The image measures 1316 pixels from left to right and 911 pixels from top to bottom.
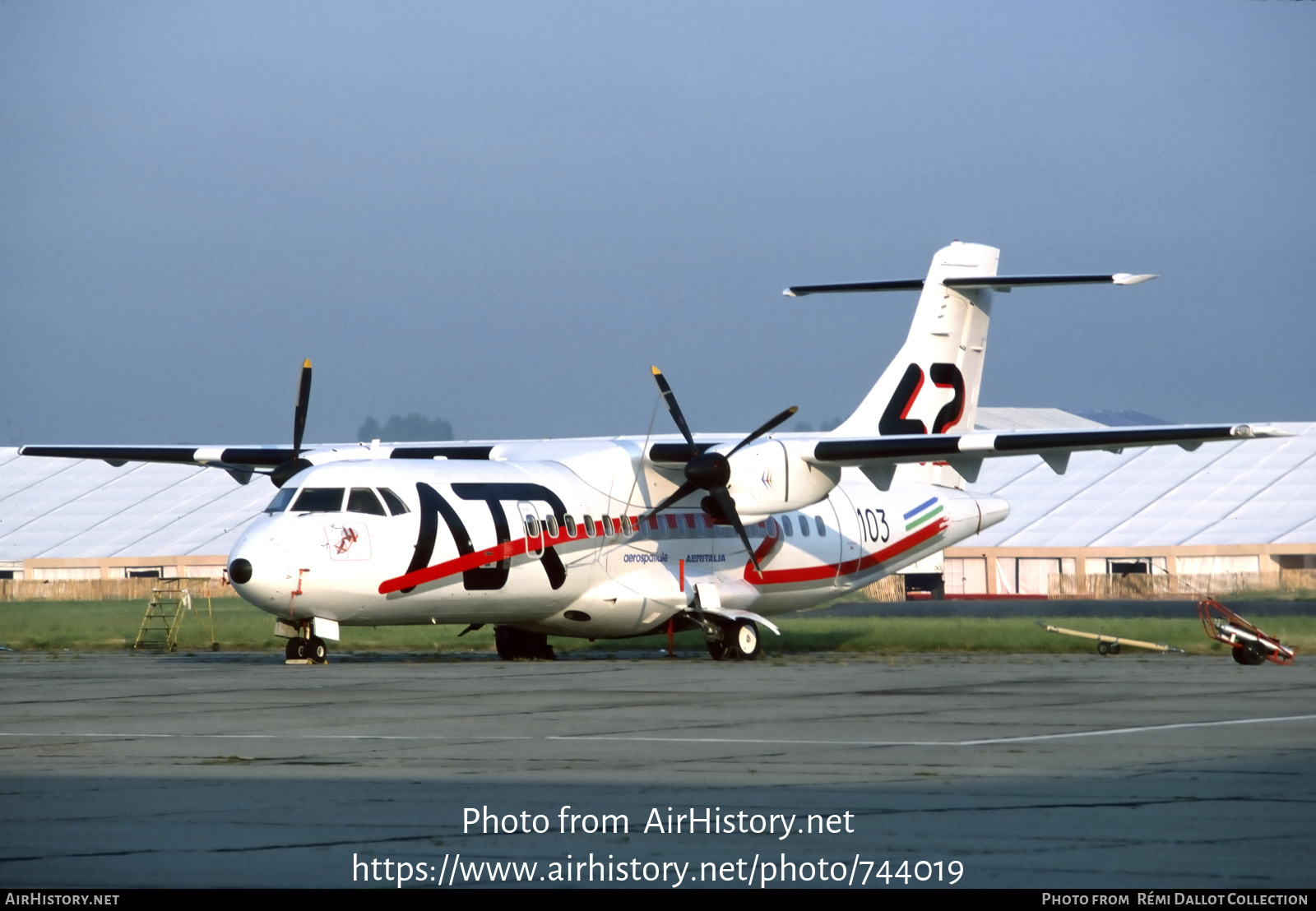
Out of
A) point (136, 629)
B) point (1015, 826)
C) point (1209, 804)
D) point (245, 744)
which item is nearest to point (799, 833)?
point (1015, 826)

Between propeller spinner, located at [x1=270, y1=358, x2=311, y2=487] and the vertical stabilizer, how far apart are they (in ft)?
29.3

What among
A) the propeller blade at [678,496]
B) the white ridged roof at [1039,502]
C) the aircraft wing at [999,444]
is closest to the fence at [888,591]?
the white ridged roof at [1039,502]

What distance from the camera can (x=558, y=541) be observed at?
24703mm

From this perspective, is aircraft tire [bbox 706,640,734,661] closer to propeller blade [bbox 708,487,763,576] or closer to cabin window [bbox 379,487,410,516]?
propeller blade [bbox 708,487,763,576]

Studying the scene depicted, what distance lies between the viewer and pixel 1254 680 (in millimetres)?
19172

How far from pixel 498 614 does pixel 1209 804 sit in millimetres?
15963

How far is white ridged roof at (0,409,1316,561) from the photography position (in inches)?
2271

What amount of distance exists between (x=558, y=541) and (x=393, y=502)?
9.24 ft

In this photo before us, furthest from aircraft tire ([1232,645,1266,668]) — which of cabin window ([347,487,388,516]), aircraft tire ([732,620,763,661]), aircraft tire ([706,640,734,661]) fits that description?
cabin window ([347,487,388,516])

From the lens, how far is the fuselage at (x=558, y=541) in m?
22.4

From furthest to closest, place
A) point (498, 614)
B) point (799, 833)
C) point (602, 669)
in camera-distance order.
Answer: point (498, 614), point (602, 669), point (799, 833)

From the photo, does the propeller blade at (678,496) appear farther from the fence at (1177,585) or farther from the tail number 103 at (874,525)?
the fence at (1177,585)

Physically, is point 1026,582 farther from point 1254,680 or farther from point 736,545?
point 1254,680

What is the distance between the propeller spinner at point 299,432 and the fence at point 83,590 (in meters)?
25.9
